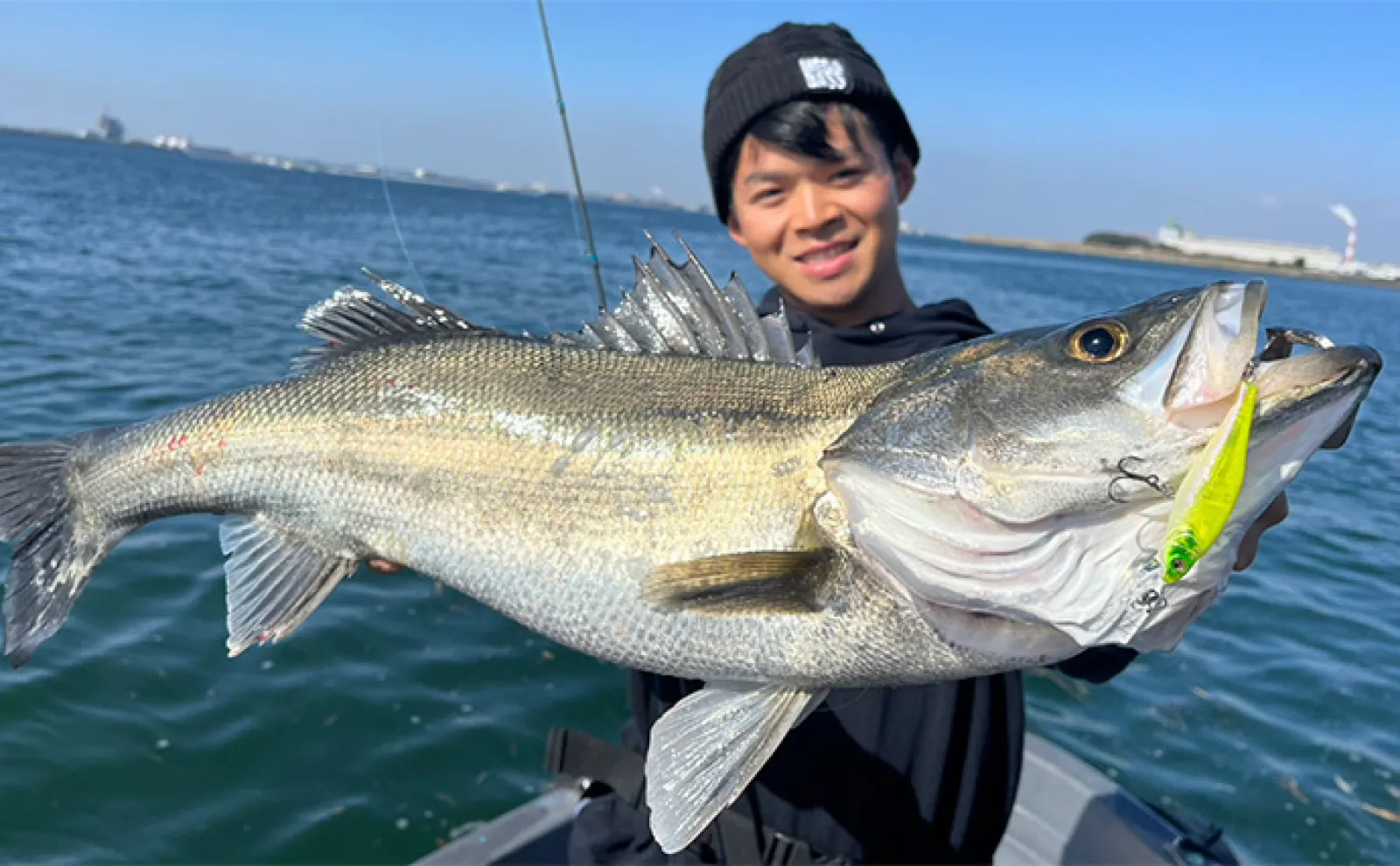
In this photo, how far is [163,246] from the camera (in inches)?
856

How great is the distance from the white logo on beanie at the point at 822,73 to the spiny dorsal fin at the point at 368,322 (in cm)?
145

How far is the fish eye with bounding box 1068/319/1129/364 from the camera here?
5.36 ft

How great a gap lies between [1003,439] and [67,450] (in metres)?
2.65

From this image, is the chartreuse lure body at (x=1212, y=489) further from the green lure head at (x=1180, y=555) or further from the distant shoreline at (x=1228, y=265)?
the distant shoreline at (x=1228, y=265)

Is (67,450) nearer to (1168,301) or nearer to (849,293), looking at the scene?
(849,293)

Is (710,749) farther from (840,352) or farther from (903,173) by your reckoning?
(903,173)

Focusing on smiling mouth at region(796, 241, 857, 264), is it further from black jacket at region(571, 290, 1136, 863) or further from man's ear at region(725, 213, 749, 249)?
black jacket at region(571, 290, 1136, 863)

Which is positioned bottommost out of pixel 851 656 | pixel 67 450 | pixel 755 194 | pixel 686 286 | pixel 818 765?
pixel 818 765

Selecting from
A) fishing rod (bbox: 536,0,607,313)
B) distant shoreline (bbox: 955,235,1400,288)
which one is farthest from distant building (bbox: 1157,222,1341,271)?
fishing rod (bbox: 536,0,607,313)

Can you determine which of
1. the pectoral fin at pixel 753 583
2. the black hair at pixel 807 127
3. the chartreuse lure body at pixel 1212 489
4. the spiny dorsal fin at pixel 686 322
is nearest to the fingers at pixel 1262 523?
the chartreuse lure body at pixel 1212 489

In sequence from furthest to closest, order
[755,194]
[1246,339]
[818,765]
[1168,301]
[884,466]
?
[755,194]
[818,765]
[884,466]
[1168,301]
[1246,339]

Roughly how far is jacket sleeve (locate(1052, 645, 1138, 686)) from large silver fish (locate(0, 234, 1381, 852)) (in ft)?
2.06

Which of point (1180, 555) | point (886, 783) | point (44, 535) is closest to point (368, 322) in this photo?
point (44, 535)

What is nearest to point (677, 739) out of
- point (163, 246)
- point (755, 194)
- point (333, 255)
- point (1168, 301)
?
point (1168, 301)
